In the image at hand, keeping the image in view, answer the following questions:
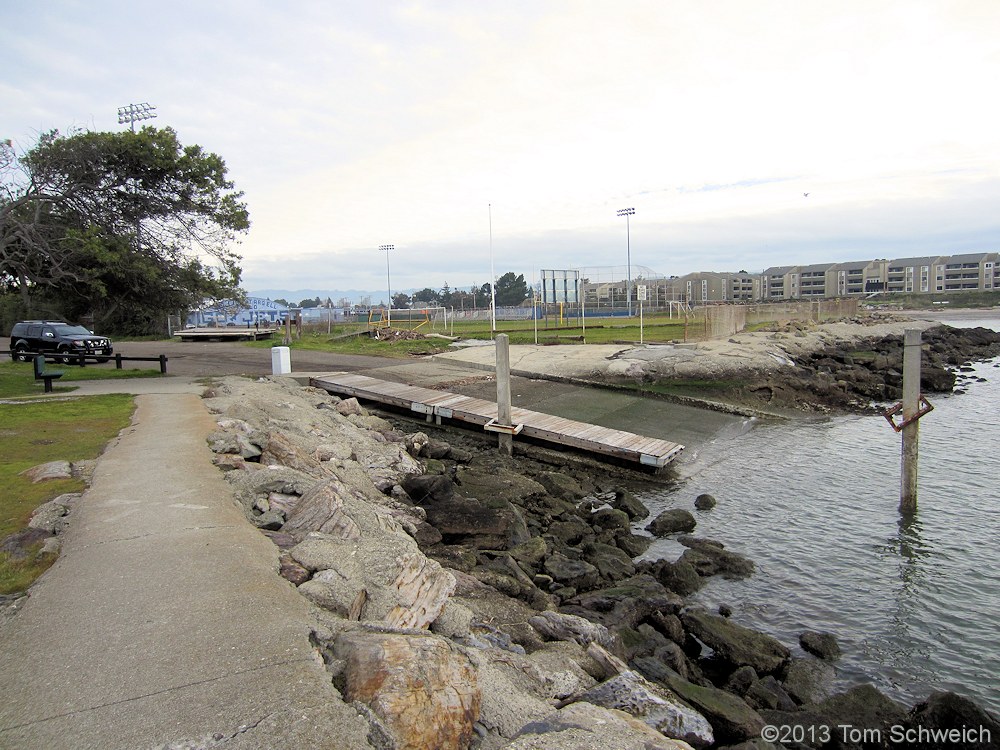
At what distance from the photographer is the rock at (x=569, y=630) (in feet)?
22.1

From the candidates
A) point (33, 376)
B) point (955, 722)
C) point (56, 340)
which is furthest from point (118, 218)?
point (955, 722)

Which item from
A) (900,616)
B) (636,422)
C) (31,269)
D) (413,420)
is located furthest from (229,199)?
(900,616)

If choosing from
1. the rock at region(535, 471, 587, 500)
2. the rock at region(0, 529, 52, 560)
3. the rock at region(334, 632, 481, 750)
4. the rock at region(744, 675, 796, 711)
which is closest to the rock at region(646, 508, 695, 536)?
the rock at region(535, 471, 587, 500)

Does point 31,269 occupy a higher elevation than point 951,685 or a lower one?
higher

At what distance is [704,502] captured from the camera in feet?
42.7

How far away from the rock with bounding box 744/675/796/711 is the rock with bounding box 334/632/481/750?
3538 mm

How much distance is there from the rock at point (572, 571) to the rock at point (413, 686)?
4818 mm

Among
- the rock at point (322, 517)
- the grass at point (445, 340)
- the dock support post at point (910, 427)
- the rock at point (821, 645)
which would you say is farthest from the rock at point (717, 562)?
the grass at point (445, 340)

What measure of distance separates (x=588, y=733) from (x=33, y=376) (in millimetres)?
21561

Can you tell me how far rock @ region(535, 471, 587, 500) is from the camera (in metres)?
13.6

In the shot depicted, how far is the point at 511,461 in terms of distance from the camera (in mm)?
15766

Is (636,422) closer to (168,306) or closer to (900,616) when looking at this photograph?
(900,616)

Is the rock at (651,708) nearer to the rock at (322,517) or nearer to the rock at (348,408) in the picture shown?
the rock at (322,517)

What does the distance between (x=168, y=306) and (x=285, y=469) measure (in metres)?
15.4
